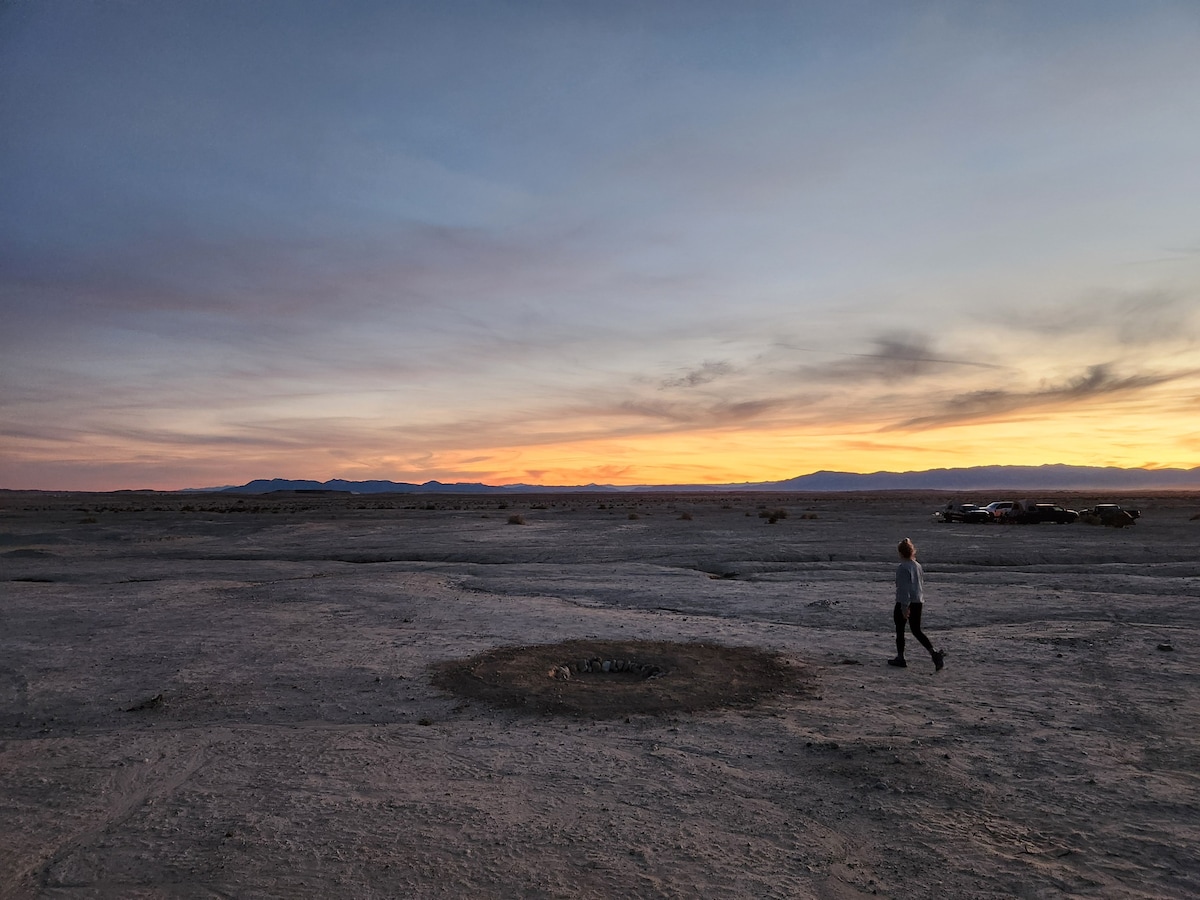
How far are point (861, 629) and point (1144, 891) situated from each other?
9.02 meters

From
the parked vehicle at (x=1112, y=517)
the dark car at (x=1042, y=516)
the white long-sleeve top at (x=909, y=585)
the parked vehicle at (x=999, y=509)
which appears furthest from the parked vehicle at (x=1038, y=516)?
the white long-sleeve top at (x=909, y=585)

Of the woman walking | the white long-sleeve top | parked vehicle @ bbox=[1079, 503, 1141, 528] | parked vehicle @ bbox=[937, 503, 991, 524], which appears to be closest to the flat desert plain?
the woman walking

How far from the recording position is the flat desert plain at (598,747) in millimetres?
5223

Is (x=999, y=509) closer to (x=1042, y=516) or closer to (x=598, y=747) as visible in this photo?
(x=1042, y=516)

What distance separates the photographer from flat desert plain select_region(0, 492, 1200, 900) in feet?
17.1

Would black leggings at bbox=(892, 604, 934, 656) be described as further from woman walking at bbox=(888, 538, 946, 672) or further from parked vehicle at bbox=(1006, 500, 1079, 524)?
parked vehicle at bbox=(1006, 500, 1079, 524)

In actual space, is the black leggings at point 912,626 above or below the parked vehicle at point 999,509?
below

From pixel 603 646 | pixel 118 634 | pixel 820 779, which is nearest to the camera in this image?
pixel 820 779

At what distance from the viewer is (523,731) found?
812 cm

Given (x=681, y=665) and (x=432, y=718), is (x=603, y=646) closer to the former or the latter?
(x=681, y=665)

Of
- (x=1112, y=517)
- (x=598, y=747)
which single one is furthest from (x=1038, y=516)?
(x=598, y=747)

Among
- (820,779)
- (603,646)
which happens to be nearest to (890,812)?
(820,779)

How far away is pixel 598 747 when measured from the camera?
24.9ft

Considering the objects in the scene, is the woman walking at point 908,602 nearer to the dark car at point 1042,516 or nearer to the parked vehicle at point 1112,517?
the parked vehicle at point 1112,517
